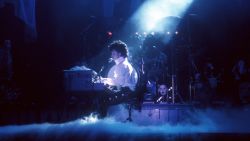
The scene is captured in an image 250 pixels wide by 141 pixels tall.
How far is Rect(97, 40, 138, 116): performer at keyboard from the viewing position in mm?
5723

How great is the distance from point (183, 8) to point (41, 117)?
694 centimetres

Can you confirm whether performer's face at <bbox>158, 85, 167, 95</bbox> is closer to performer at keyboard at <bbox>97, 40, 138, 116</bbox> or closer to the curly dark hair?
performer at keyboard at <bbox>97, 40, 138, 116</bbox>

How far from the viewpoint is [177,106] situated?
6.73 m

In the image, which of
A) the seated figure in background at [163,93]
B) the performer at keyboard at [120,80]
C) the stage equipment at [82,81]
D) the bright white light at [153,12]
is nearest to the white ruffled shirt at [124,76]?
the performer at keyboard at [120,80]

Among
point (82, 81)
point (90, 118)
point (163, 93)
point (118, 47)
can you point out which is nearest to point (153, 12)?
point (163, 93)

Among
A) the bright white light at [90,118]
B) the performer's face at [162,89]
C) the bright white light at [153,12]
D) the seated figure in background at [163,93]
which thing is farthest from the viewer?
the bright white light at [153,12]

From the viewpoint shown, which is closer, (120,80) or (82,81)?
(82,81)

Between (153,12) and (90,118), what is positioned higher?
(153,12)

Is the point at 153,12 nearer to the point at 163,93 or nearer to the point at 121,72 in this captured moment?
the point at 163,93

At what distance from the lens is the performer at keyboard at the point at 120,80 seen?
5723 millimetres

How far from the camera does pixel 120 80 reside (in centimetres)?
591

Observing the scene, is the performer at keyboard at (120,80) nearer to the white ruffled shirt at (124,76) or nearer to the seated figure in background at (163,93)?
the white ruffled shirt at (124,76)

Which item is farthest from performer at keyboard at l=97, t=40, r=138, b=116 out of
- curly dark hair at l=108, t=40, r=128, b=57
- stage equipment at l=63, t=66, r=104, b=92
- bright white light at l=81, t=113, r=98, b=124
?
bright white light at l=81, t=113, r=98, b=124

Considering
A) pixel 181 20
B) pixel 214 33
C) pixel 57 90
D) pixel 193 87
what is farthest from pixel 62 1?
pixel 214 33
